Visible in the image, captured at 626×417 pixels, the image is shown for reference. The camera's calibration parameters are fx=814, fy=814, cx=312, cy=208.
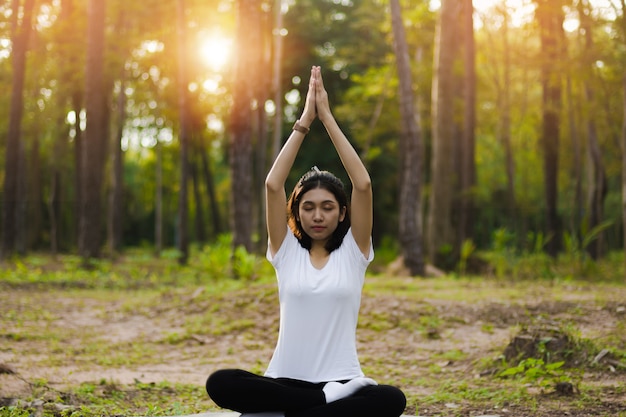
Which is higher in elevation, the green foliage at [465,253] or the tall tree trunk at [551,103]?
the tall tree trunk at [551,103]

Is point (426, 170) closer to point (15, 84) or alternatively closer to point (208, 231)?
point (15, 84)

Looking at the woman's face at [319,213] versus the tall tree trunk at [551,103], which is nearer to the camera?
the woman's face at [319,213]

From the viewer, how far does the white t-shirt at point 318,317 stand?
415 centimetres

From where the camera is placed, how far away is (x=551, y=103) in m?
19.8

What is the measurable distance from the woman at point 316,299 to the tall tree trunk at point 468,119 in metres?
16.3

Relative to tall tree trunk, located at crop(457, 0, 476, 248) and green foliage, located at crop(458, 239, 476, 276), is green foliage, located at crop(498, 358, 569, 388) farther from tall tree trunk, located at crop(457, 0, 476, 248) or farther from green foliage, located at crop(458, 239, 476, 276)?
tall tree trunk, located at crop(457, 0, 476, 248)

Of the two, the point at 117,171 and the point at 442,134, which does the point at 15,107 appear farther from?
the point at 442,134

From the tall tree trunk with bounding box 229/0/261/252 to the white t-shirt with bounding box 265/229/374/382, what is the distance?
12.4 m

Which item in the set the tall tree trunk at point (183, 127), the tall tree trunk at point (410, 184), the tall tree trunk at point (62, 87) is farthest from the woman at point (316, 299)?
the tall tree trunk at point (62, 87)

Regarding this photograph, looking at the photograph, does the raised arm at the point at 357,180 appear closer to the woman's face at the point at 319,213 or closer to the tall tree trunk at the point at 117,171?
the woman's face at the point at 319,213

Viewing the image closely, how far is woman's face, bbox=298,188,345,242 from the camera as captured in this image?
4344 mm

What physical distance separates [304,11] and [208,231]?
21781mm

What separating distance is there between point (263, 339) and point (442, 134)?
9292mm

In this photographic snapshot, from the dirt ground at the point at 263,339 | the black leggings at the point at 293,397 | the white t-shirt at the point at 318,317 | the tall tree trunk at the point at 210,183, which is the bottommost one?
the dirt ground at the point at 263,339
